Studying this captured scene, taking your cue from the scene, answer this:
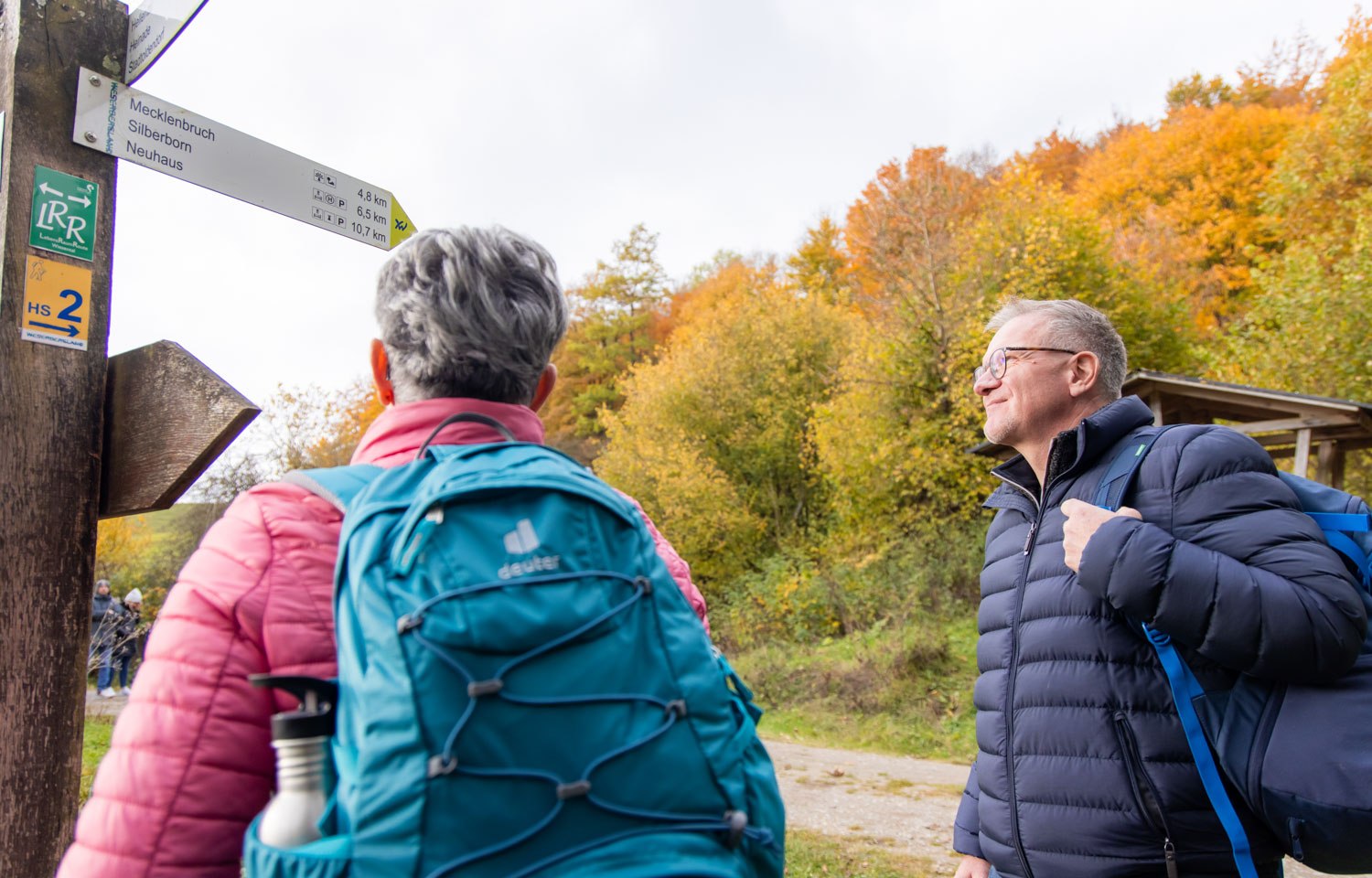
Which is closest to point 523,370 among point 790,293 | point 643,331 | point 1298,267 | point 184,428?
point 184,428

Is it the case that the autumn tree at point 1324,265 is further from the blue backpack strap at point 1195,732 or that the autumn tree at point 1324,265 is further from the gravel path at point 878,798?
the blue backpack strap at point 1195,732

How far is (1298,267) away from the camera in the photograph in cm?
1494

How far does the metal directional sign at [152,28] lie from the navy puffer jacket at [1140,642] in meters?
2.43

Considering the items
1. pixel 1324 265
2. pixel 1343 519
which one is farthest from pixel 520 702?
pixel 1324 265

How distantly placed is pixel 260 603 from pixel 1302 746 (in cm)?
185

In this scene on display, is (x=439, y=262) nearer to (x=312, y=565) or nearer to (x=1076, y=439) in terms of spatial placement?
(x=312, y=565)

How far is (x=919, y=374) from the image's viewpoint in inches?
593

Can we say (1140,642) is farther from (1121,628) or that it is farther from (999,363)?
(999,363)

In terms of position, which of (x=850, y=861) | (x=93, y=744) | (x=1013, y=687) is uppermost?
(x=1013, y=687)

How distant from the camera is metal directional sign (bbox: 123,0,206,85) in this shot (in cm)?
209

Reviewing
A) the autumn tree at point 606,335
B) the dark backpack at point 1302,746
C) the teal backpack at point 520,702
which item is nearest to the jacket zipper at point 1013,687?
the dark backpack at point 1302,746

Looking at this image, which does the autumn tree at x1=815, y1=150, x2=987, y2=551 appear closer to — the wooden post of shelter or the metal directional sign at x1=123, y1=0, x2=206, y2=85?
the metal directional sign at x1=123, y1=0, x2=206, y2=85

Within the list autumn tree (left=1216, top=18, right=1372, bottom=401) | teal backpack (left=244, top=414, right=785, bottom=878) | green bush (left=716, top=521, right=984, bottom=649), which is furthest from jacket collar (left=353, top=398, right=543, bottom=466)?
autumn tree (left=1216, top=18, right=1372, bottom=401)

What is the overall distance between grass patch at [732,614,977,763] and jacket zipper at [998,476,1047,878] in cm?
708
